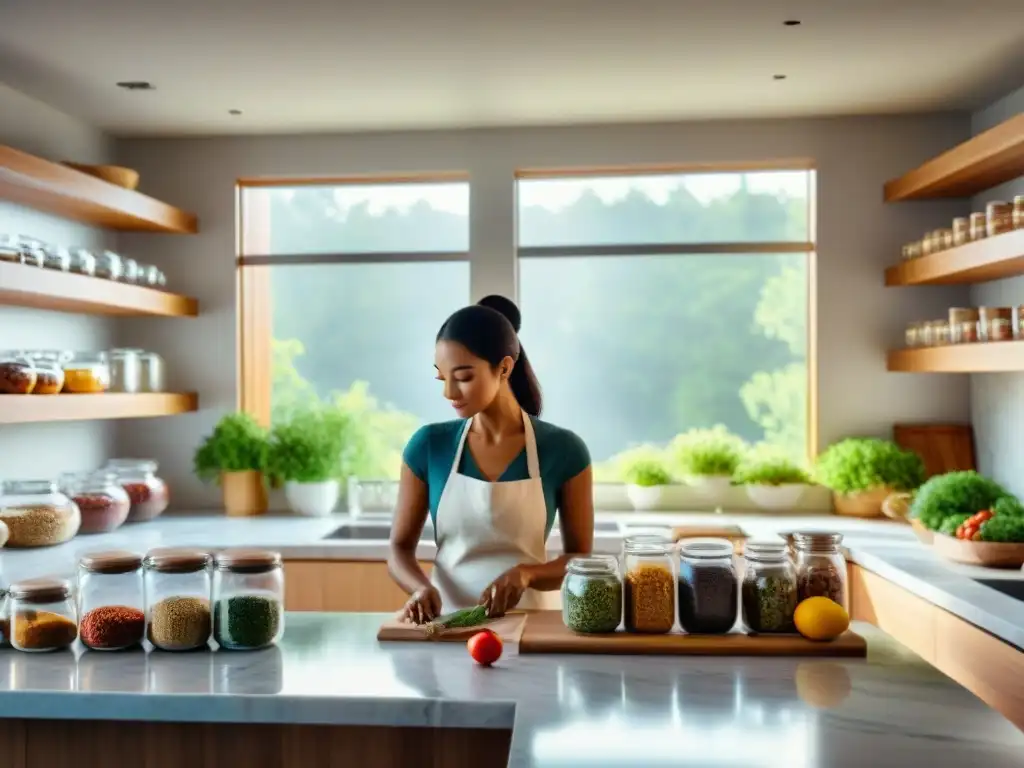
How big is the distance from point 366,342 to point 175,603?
3.07 metres

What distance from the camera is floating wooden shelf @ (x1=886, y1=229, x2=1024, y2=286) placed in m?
3.34

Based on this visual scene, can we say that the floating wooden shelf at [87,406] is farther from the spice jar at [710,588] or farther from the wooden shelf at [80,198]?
the spice jar at [710,588]

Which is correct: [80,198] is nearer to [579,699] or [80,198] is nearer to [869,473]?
[579,699]

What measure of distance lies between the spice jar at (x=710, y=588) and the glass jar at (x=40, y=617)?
46.6 inches

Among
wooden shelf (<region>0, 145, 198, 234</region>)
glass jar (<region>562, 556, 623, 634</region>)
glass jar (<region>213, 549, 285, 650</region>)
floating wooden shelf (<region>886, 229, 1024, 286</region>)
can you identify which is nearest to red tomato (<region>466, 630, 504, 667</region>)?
glass jar (<region>562, 556, 623, 634</region>)

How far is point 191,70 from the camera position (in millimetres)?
3803

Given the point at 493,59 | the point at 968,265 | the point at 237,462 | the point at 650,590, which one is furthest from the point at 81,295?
the point at 968,265

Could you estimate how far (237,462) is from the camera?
15.1 feet

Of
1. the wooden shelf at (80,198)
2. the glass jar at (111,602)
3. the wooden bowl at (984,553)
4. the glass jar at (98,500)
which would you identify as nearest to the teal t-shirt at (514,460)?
the glass jar at (111,602)

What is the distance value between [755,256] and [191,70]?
256 cm

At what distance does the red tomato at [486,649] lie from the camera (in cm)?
184

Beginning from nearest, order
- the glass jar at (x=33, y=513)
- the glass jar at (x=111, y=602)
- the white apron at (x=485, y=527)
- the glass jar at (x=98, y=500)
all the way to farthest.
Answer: the glass jar at (x=111, y=602) < the white apron at (x=485, y=527) < the glass jar at (x=33, y=513) < the glass jar at (x=98, y=500)

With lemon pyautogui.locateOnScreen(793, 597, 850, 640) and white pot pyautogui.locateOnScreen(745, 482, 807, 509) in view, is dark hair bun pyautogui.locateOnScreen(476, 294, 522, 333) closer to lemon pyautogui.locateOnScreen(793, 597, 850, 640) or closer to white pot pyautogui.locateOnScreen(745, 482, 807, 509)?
lemon pyautogui.locateOnScreen(793, 597, 850, 640)

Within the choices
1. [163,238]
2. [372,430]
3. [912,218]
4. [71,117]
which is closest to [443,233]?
[372,430]
